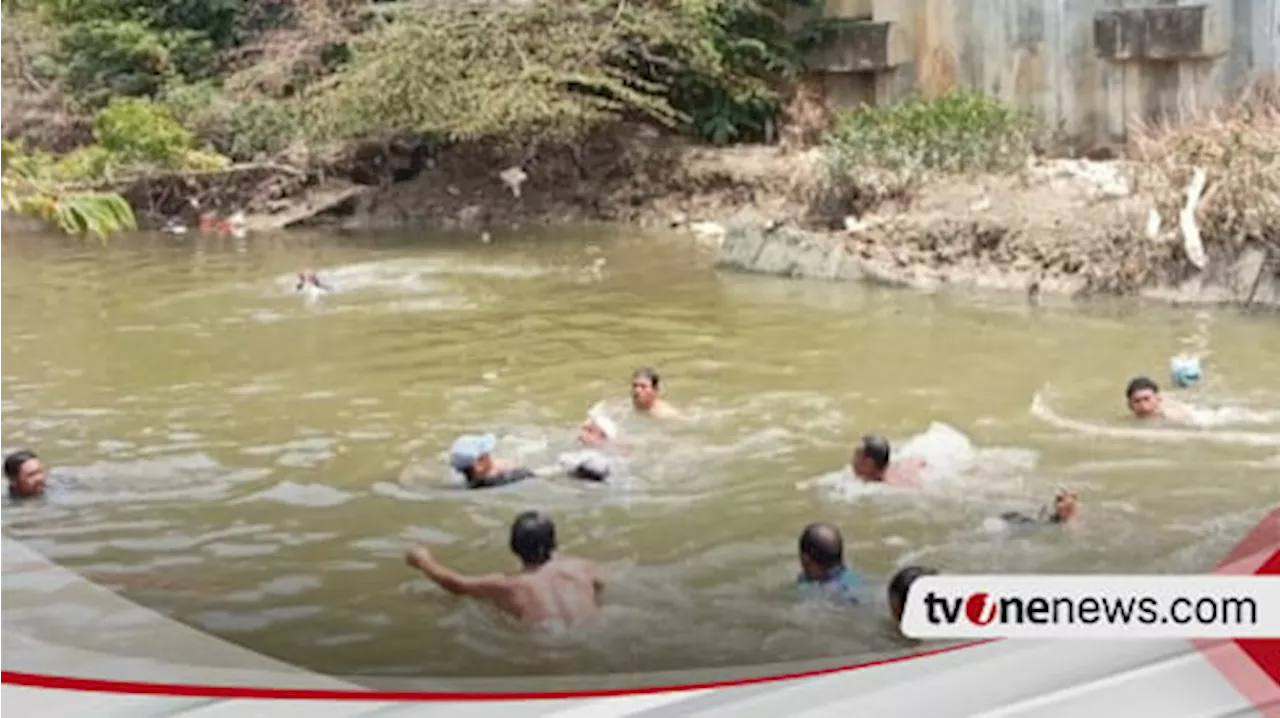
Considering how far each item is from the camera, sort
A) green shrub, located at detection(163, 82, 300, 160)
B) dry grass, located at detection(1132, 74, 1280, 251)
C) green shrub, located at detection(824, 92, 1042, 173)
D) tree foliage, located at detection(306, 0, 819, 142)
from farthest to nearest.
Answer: dry grass, located at detection(1132, 74, 1280, 251) < green shrub, located at detection(824, 92, 1042, 173) < tree foliage, located at detection(306, 0, 819, 142) < green shrub, located at detection(163, 82, 300, 160)

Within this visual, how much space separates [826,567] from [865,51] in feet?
6.72

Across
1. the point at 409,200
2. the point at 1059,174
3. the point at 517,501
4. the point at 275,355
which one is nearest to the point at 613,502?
the point at 517,501

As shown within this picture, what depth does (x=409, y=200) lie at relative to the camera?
13.5ft

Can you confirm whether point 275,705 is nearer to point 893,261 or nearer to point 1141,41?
point 1141,41

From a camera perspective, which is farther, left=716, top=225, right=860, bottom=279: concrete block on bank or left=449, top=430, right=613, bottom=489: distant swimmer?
left=716, top=225, right=860, bottom=279: concrete block on bank

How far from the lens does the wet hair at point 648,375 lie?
2.89 meters

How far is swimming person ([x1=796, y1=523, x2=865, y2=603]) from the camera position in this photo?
1.34 m

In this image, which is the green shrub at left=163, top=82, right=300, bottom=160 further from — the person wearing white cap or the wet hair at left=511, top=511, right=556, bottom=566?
the wet hair at left=511, top=511, right=556, bottom=566

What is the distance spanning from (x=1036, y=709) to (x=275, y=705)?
525 mm

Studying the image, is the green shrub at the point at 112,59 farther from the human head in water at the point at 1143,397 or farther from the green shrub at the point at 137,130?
the human head in water at the point at 1143,397

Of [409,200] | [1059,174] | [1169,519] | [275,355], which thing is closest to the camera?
[1169,519]

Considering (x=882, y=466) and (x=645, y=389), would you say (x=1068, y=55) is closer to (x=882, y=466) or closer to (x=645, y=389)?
(x=645, y=389)

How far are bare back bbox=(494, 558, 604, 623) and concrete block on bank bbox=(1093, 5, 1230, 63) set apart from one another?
3139 mm

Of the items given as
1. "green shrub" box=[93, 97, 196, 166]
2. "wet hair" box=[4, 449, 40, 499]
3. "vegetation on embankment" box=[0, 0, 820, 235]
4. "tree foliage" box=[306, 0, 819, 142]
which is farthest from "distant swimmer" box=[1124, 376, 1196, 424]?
"wet hair" box=[4, 449, 40, 499]
